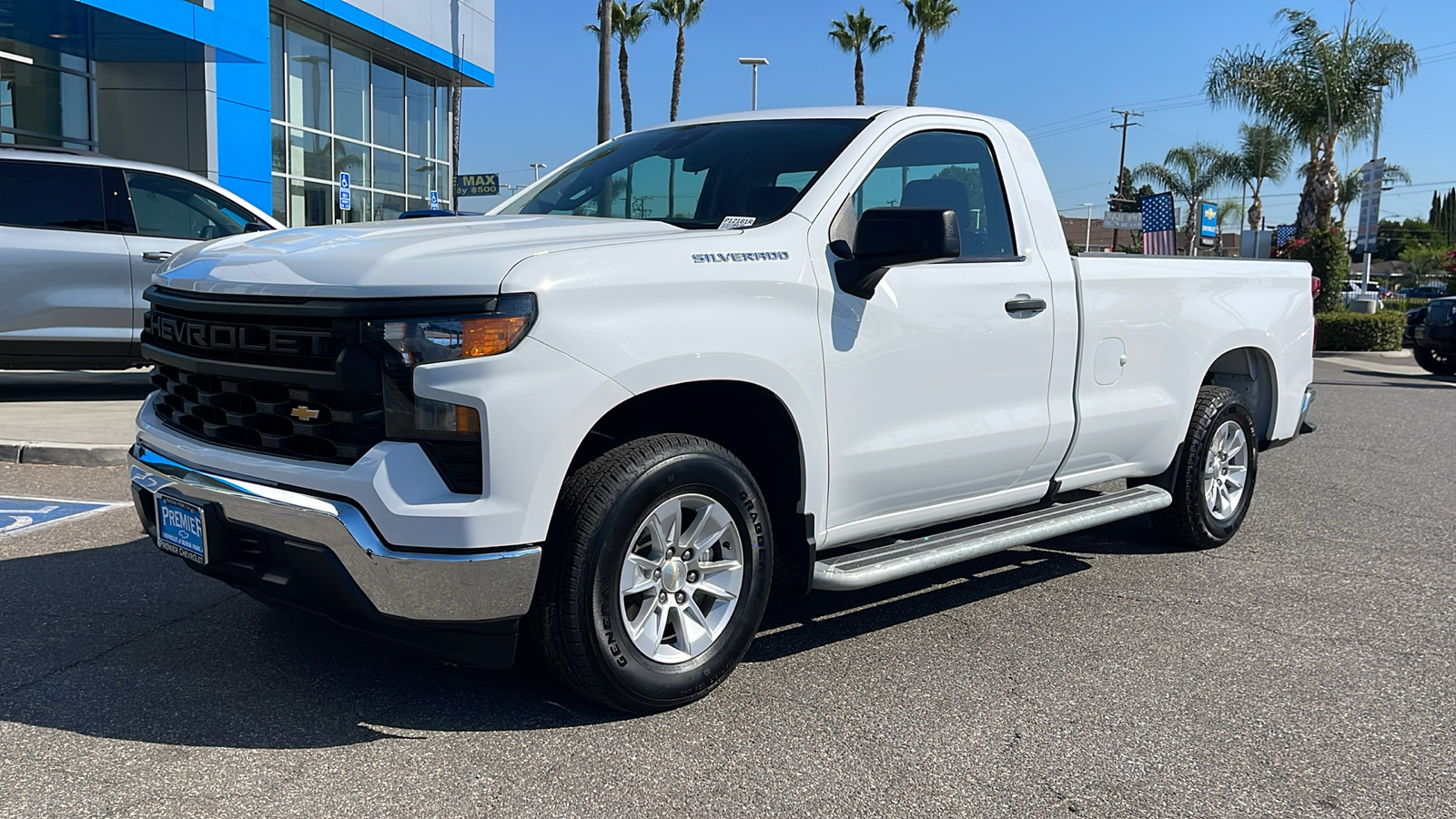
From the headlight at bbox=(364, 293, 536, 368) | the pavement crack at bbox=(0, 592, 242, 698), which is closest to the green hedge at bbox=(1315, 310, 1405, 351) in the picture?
the pavement crack at bbox=(0, 592, 242, 698)

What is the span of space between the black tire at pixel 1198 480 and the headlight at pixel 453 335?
3801 millimetres

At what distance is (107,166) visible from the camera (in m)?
9.59

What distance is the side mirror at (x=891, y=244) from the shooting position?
151 inches

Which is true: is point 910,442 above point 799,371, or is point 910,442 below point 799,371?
below

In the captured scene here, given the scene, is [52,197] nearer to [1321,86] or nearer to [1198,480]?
[1198,480]

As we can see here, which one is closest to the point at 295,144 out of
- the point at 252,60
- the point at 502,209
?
the point at 252,60

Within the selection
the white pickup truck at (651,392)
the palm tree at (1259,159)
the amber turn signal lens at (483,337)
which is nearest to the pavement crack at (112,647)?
the white pickup truck at (651,392)

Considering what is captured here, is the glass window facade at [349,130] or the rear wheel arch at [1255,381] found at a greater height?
the glass window facade at [349,130]

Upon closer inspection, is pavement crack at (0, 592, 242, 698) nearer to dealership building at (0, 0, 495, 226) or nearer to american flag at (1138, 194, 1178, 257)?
dealership building at (0, 0, 495, 226)

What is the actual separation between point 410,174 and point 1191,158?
38.1 m

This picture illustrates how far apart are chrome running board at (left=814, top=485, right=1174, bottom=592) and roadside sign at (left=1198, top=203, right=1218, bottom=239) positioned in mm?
19748

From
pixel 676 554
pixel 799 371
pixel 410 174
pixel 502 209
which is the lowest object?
pixel 676 554

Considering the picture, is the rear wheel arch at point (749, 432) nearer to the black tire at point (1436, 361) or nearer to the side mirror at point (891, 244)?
the side mirror at point (891, 244)

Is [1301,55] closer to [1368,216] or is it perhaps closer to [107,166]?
[1368,216]
